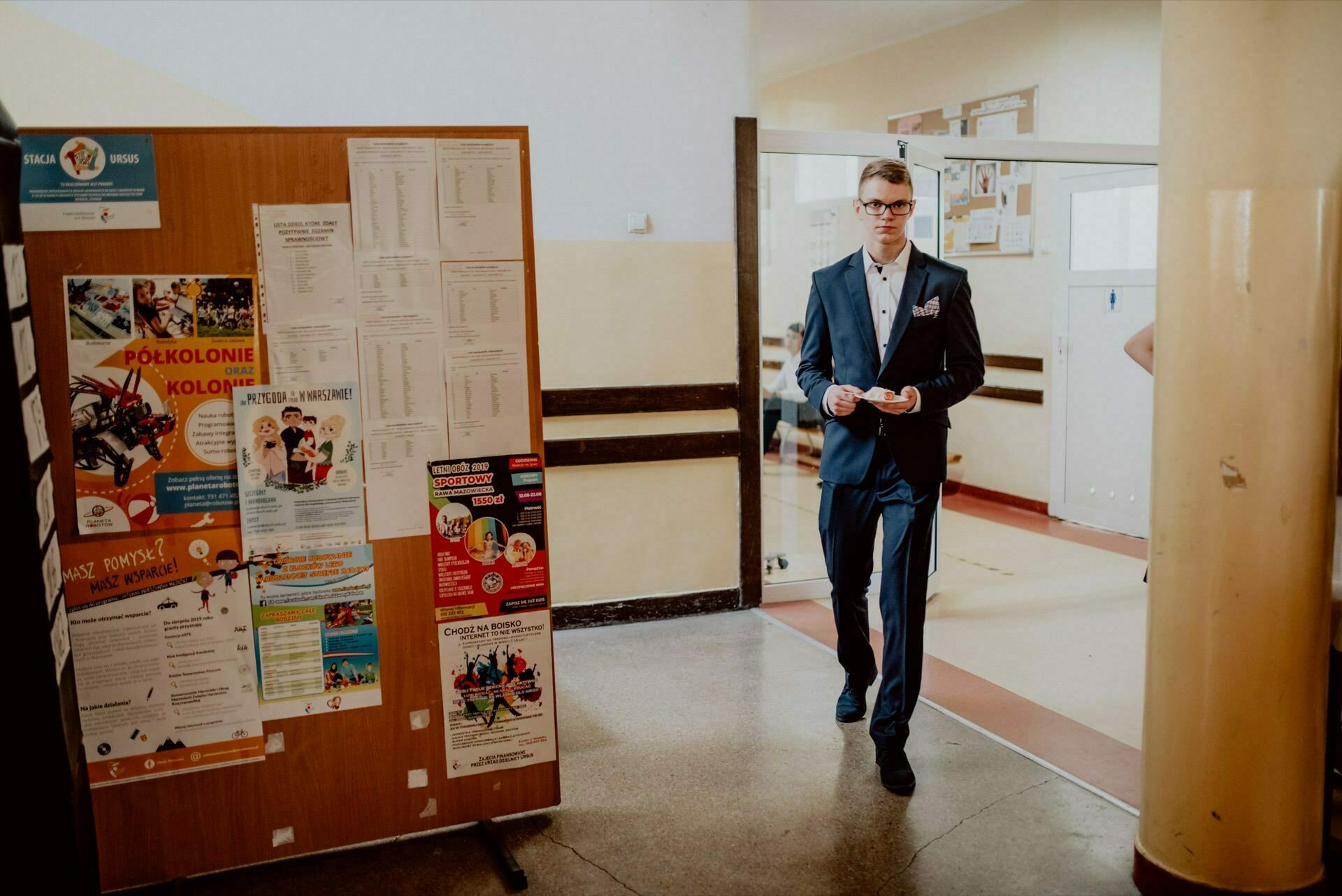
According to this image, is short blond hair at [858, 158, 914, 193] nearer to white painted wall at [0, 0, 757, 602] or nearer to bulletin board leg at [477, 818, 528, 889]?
white painted wall at [0, 0, 757, 602]

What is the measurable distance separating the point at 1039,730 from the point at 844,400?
4.38ft

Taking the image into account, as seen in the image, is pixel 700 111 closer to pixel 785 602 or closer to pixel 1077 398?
pixel 785 602

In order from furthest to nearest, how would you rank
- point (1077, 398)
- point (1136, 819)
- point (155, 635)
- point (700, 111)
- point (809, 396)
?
point (1077, 398)
point (700, 111)
point (809, 396)
point (1136, 819)
point (155, 635)

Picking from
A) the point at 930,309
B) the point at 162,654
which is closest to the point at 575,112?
the point at 930,309

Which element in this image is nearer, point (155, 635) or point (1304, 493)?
point (1304, 493)

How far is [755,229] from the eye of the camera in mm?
4527

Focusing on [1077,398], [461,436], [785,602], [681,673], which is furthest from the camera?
[1077,398]

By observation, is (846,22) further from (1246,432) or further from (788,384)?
(1246,432)

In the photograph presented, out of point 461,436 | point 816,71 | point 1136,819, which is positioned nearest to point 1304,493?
point 1136,819

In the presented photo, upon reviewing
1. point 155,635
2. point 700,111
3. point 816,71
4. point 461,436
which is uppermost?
point 816,71

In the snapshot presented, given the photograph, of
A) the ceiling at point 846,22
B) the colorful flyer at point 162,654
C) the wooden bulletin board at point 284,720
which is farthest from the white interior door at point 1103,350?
the colorful flyer at point 162,654

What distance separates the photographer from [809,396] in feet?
10.4

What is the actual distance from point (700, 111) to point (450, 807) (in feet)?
9.92

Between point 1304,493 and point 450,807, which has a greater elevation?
point 1304,493
